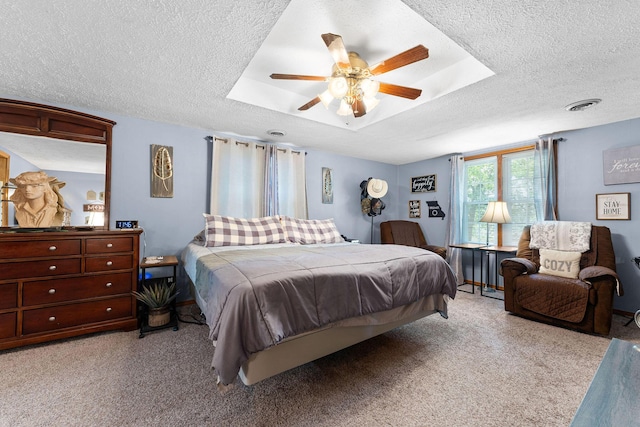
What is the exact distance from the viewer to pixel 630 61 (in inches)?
73.0

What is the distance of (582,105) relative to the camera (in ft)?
8.47

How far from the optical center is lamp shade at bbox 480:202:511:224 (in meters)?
3.65

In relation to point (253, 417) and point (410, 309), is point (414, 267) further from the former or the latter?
point (253, 417)

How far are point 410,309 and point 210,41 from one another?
8.31 ft

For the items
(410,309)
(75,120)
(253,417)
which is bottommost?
(253,417)

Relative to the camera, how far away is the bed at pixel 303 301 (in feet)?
4.64

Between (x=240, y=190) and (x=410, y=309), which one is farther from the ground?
(x=240, y=190)

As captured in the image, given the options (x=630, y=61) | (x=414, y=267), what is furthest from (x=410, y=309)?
(x=630, y=61)

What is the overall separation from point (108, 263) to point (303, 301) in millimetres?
2079

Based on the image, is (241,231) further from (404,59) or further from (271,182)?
(404,59)

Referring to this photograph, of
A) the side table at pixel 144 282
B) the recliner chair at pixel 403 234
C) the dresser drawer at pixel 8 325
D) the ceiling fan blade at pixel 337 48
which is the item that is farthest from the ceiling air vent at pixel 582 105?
the dresser drawer at pixel 8 325

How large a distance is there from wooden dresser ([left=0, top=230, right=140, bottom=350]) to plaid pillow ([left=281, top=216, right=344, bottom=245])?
1.69 m

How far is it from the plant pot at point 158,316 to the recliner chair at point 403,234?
357cm

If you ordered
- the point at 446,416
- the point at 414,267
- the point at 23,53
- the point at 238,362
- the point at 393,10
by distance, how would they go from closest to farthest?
the point at 238,362 < the point at 446,416 < the point at 393,10 < the point at 23,53 < the point at 414,267
